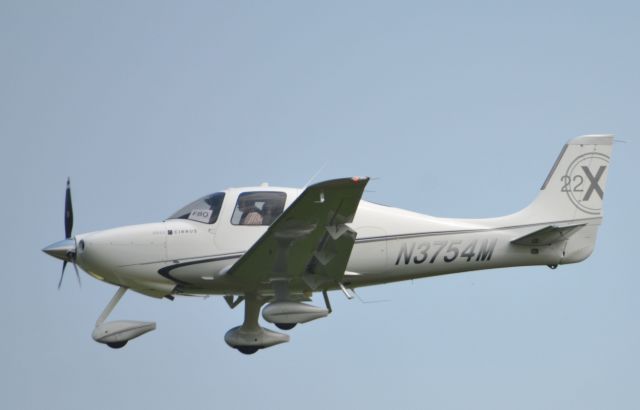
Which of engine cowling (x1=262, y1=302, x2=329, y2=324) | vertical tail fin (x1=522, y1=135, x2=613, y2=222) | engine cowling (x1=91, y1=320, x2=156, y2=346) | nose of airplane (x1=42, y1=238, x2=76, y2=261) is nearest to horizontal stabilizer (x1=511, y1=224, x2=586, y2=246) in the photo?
vertical tail fin (x1=522, y1=135, x2=613, y2=222)

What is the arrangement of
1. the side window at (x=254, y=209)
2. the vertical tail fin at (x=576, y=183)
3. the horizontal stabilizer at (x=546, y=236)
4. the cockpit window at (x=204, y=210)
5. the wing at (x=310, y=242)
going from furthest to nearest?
the vertical tail fin at (x=576, y=183)
the horizontal stabilizer at (x=546, y=236)
the cockpit window at (x=204, y=210)
the side window at (x=254, y=209)
the wing at (x=310, y=242)

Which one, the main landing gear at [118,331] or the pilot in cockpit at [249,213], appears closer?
the pilot in cockpit at [249,213]

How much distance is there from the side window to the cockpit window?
12.5 inches

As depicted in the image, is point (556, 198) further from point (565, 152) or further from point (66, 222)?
point (66, 222)

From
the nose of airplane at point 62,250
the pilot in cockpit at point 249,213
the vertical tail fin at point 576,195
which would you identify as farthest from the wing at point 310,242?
the vertical tail fin at point 576,195

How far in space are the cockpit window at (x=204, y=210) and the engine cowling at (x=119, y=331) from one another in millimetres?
1810

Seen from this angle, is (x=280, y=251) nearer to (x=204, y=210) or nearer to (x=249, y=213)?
(x=249, y=213)

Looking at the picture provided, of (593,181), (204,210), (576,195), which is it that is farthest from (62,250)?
(593,181)

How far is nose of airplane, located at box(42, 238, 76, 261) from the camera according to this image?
50.5ft

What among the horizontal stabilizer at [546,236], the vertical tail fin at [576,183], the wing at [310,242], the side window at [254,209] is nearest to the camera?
the wing at [310,242]

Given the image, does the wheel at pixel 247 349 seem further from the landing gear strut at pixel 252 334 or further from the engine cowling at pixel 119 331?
the engine cowling at pixel 119 331

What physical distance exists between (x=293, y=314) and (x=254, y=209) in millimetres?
1806

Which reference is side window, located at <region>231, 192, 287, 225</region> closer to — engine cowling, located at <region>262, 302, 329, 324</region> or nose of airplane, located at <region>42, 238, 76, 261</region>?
engine cowling, located at <region>262, 302, 329, 324</region>

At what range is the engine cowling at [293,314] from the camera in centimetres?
1470
